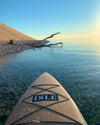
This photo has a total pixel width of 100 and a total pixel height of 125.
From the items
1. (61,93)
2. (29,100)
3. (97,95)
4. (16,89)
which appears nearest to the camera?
(29,100)

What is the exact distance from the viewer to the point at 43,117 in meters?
4.82

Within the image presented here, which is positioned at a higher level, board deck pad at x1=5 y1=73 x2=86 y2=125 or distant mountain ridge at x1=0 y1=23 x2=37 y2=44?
distant mountain ridge at x1=0 y1=23 x2=37 y2=44

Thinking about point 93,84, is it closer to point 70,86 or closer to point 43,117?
point 70,86

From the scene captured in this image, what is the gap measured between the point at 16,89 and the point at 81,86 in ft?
22.4

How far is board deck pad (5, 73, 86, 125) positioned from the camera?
4637 mm

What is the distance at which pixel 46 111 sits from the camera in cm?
525

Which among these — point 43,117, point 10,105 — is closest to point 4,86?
point 10,105

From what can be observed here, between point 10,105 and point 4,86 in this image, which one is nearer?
point 10,105

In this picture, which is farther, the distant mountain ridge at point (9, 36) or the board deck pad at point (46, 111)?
the distant mountain ridge at point (9, 36)

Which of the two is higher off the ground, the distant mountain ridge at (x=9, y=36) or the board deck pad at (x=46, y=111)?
the distant mountain ridge at (x=9, y=36)

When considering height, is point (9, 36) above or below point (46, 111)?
above

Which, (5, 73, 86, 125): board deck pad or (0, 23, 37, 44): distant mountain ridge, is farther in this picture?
(0, 23, 37, 44): distant mountain ridge

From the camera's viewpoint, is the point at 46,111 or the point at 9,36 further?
the point at 9,36

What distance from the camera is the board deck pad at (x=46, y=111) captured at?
464cm
